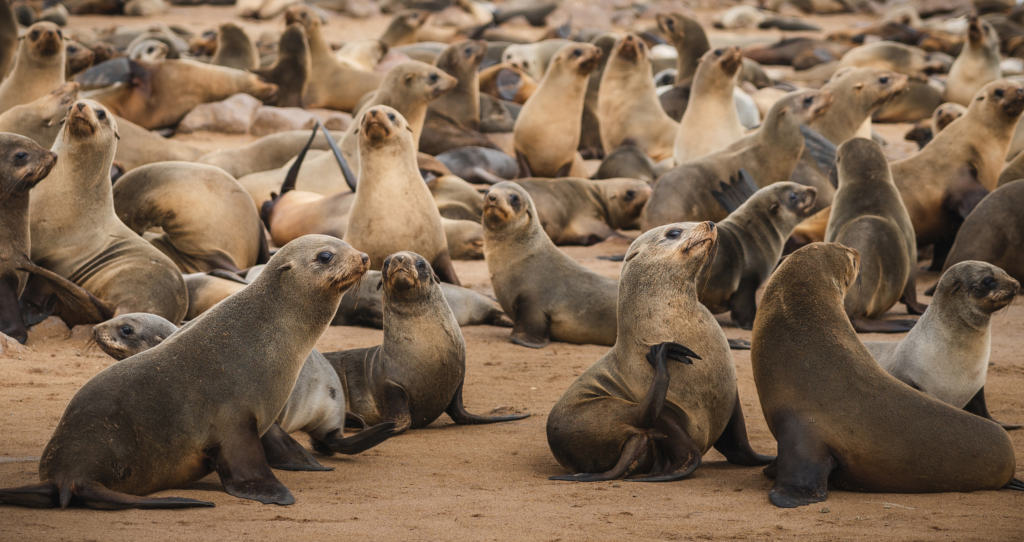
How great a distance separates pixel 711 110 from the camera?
12367 mm

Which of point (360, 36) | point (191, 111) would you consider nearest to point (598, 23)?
point (360, 36)

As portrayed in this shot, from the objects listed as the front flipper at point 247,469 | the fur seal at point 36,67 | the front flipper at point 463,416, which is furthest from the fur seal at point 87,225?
the fur seal at point 36,67

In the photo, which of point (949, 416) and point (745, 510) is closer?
point (745, 510)

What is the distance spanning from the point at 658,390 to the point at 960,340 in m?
1.47

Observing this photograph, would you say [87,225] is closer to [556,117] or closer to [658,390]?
[658,390]

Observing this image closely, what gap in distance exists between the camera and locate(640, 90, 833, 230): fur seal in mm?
10039

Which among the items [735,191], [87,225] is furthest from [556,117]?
[87,225]

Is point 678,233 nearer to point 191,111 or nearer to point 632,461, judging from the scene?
point 632,461

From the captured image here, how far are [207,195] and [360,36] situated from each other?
1798 centimetres

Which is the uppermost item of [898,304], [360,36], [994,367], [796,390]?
[796,390]

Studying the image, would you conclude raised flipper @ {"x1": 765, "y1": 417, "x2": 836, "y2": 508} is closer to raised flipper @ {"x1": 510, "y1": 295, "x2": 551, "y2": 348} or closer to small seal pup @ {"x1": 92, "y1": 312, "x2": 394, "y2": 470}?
small seal pup @ {"x1": 92, "y1": 312, "x2": 394, "y2": 470}

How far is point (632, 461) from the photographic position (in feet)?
14.8

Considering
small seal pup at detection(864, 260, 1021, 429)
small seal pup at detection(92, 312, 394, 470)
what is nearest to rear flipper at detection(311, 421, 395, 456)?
small seal pup at detection(92, 312, 394, 470)

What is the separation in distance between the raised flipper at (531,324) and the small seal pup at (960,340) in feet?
8.16
